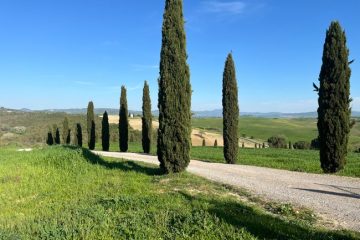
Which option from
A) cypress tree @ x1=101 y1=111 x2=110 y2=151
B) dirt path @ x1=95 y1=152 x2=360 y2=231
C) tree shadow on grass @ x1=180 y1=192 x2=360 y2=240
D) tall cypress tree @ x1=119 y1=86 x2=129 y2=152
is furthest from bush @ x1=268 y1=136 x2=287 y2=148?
tree shadow on grass @ x1=180 y1=192 x2=360 y2=240

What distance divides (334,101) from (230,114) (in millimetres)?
8650

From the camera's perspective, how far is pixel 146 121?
44156 mm

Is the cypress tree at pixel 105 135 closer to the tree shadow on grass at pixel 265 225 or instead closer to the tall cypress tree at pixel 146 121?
the tall cypress tree at pixel 146 121

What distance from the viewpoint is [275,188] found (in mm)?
14320

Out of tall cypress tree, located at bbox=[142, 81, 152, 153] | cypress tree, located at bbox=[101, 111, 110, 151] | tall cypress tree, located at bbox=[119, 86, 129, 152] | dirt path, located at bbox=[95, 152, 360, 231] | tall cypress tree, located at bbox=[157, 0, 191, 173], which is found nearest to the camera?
dirt path, located at bbox=[95, 152, 360, 231]

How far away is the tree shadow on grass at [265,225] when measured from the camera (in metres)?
8.07

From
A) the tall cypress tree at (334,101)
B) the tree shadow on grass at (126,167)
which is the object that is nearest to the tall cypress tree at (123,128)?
the tree shadow on grass at (126,167)

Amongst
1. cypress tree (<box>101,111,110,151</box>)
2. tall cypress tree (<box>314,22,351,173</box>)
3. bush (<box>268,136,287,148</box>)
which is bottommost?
bush (<box>268,136,287,148</box>)

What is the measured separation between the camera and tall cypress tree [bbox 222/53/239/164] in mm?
27266

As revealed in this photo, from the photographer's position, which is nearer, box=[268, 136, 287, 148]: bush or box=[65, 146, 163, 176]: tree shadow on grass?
box=[65, 146, 163, 176]: tree shadow on grass

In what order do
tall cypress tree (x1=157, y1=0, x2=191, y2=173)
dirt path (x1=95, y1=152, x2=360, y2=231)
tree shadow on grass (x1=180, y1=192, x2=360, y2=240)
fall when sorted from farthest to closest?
tall cypress tree (x1=157, y1=0, x2=191, y2=173) < dirt path (x1=95, y1=152, x2=360, y2=231) < tree shadow on grass (x1=180, y1=192, x2=360, y2=240)

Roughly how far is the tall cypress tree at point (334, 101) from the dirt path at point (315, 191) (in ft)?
5.98

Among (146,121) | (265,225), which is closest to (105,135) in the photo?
(146,121)

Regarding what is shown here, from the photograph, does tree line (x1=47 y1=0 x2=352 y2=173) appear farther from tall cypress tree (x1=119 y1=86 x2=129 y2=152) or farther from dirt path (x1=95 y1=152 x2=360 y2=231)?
tall cypress tree (x1=119 y1=86 x2=129 y2=152)
